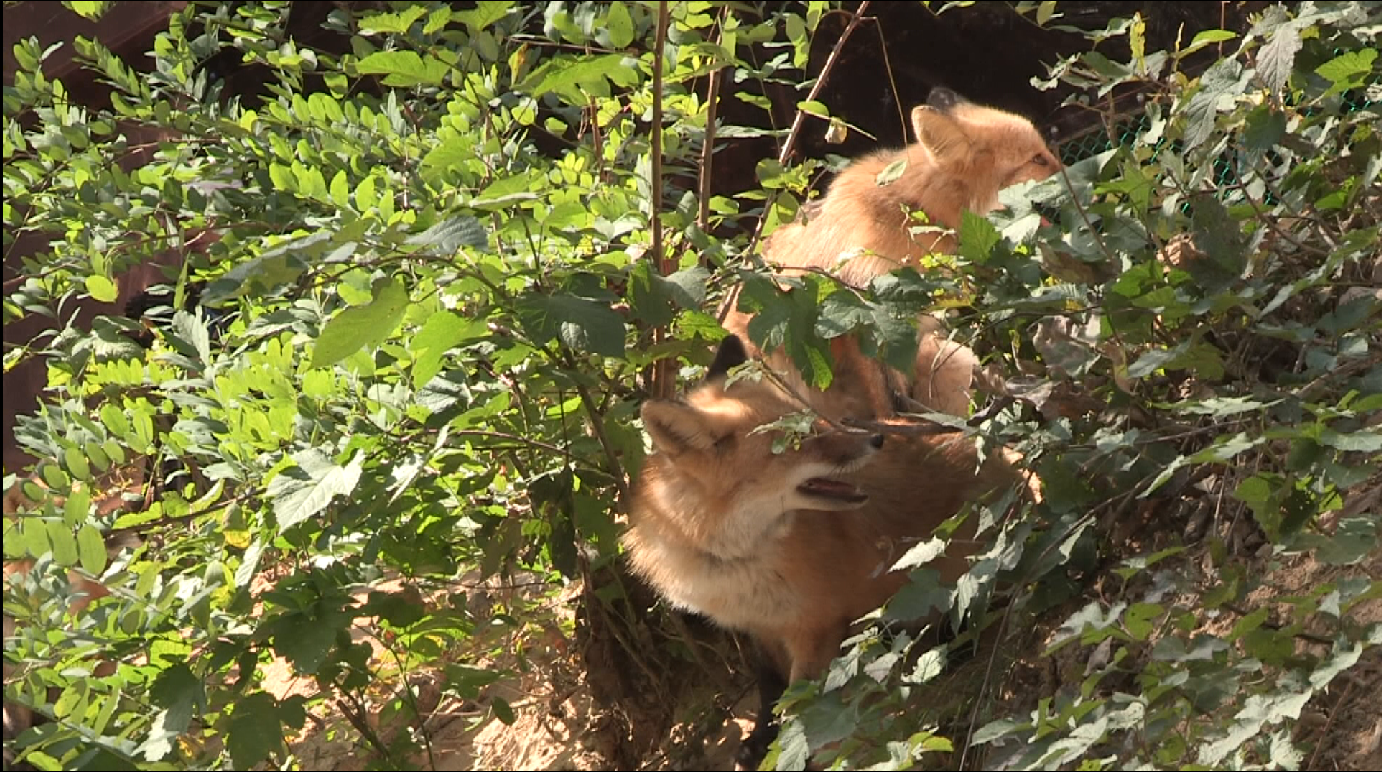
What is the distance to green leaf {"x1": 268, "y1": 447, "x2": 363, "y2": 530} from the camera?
328 cm

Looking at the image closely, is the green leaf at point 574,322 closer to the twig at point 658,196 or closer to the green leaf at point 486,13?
the green leaf at point 486,13

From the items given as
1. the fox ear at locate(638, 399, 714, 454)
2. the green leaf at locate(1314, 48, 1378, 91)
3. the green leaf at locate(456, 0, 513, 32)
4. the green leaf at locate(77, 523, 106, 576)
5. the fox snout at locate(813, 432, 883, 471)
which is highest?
the green leaf at locate(456, 0, 513, 32)

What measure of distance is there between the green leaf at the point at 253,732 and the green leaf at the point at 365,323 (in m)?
1.11

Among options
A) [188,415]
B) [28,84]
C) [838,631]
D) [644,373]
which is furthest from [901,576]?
[28,84]

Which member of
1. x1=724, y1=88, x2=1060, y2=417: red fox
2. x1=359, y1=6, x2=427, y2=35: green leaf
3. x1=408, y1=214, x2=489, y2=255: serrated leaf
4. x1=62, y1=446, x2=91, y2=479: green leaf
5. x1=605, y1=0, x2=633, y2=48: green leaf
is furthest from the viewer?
x1=724, y1=88, x2=1060, y2=417: red fox

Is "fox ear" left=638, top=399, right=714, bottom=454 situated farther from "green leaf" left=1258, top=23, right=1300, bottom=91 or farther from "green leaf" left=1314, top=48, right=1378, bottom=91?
"green leaf" left=1314, top=48, right=1378, bottom=91

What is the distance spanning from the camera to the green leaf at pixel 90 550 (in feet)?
11.1

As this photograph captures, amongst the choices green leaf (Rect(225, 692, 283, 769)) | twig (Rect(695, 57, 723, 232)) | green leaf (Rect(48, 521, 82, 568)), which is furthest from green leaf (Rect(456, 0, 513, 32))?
green leaf (Rect(225, 692, 283, 769))

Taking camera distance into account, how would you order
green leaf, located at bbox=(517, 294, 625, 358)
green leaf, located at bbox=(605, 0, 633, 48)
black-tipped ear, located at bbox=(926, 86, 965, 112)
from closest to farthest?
green leaf, located at bbox=(517, 294, 625, 358) < green leaf, located at bbox=(605, 0, 633, 48) < black-tipped ear, located at bbox=(926, 86, 965, 112)

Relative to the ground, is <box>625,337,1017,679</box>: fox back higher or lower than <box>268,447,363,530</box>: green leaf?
lower

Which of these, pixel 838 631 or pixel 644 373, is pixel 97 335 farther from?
pixel 838 631

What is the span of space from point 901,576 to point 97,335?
3.14m

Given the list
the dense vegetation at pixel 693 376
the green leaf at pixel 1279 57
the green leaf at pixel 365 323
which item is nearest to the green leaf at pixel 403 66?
the dense vegetation at pixel 693 376

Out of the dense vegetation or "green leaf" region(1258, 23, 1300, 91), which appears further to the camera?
"green leaf" region(1258, 23, 1300, 91)
